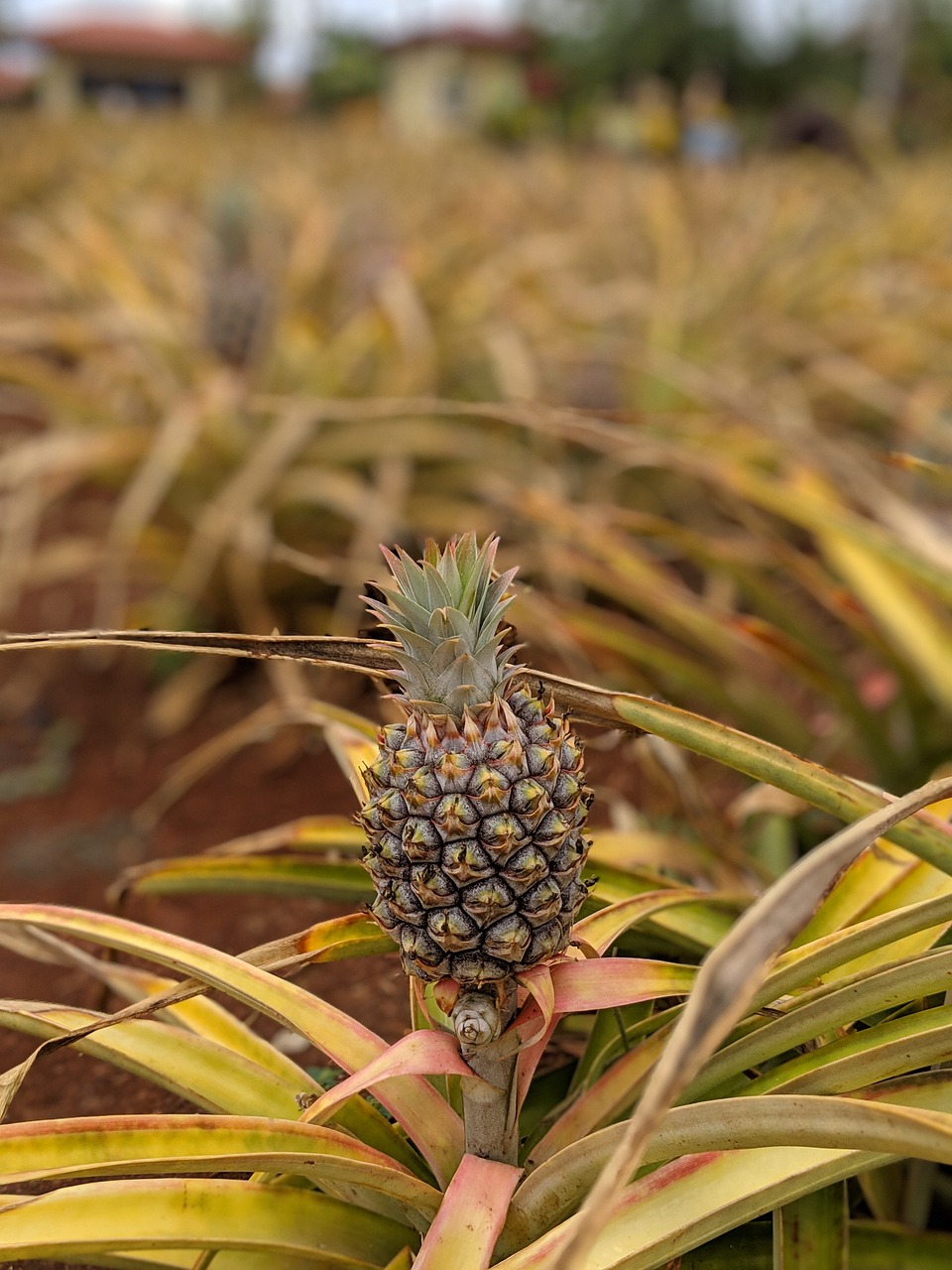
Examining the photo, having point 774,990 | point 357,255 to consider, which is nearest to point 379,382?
point 357,255

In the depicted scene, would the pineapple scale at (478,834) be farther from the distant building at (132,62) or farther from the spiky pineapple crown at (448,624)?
the distant building at (132,62)

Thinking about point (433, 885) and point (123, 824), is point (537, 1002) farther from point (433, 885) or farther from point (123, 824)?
point (123, 824)

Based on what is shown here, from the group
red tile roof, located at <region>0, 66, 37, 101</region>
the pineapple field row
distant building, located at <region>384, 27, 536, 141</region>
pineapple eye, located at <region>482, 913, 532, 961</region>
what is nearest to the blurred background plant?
the pineapple field row

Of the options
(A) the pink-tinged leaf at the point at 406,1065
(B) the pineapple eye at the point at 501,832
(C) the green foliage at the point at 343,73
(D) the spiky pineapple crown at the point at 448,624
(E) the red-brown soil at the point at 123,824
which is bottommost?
(A) the pink-tinged leaf at the point at 406,1065

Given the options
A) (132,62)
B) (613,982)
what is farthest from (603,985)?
(132,62)

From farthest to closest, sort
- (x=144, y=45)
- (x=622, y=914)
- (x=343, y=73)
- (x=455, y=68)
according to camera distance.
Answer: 1. (x=455, y=68)
2. (x=144, y=45)
3. (x=343, y=73)
4. (x=622, y=914)

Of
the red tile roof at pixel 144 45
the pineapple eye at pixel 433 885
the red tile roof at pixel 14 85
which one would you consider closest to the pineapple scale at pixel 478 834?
the pineapple eye at pixel 433 885
